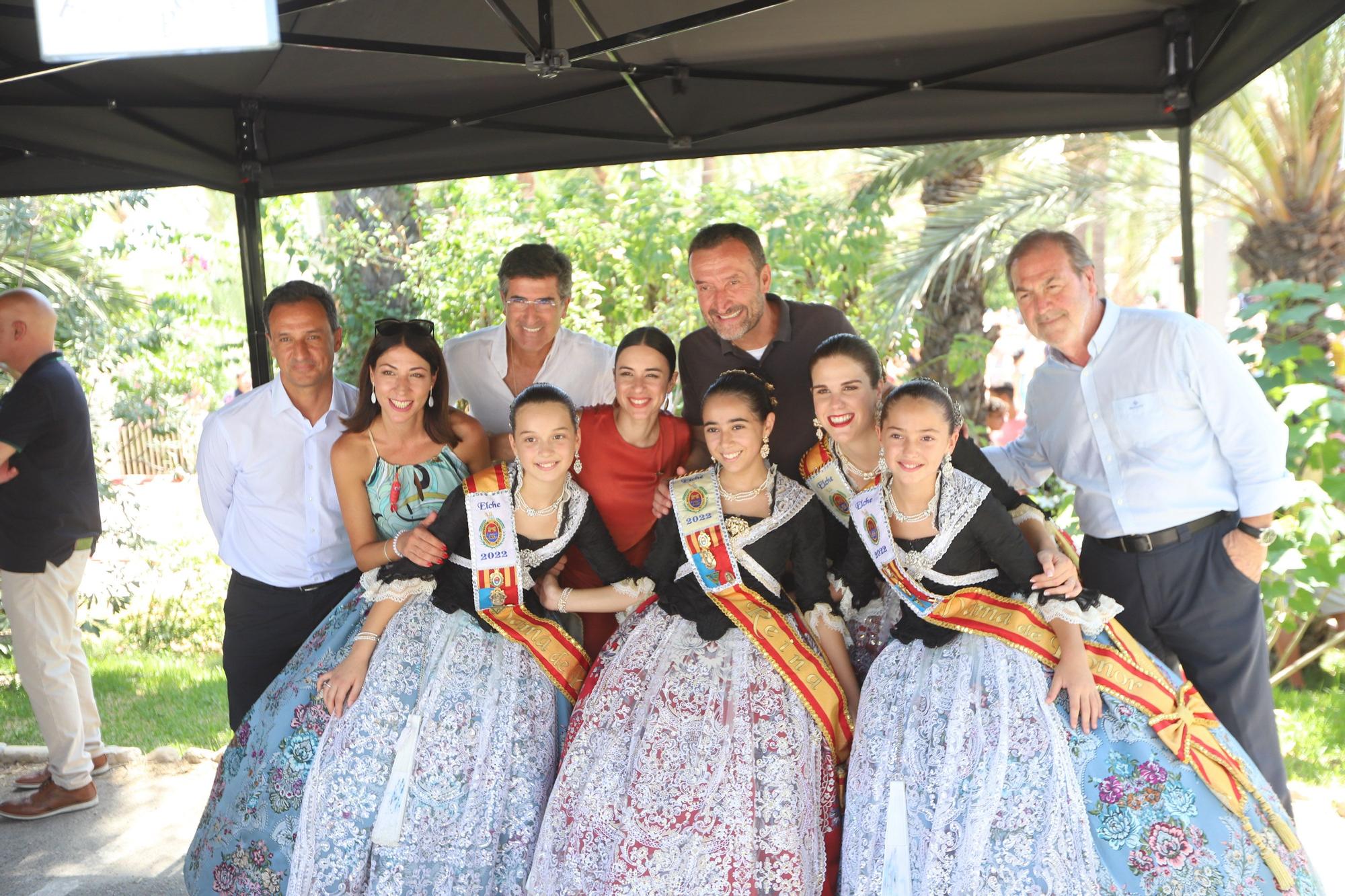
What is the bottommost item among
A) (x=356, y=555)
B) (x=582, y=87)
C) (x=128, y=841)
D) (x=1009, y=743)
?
(x=128, y=841)

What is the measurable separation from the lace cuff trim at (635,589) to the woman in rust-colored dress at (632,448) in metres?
0.13

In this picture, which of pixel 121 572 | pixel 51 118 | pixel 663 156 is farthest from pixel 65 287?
pixel 663 156

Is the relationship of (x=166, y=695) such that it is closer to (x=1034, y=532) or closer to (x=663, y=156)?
(x=663, y=156)

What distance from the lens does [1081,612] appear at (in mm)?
2795

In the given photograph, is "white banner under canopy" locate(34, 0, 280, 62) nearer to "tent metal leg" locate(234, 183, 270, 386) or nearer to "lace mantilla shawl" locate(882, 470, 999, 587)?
"tent metal leg" locate(234, 183, 270, 386)

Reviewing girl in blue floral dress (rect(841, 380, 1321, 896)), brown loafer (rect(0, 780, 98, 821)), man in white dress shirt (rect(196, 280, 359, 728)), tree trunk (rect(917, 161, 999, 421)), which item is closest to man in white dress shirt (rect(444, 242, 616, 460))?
man in white dress shirt (rect(196, 280, 359, 728))

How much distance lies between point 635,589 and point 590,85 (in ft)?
6.64

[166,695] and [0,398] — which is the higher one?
[0,398]

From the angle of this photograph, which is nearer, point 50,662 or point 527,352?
point 527,352

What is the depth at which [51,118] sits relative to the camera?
383 centimetres

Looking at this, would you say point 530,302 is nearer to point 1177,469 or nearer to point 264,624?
point 264,624

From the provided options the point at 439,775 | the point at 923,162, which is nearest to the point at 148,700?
the point at 439,775

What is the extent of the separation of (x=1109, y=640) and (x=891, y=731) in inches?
24.6

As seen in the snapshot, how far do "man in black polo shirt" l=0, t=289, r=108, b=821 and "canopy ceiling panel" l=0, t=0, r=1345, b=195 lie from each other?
685 mm
